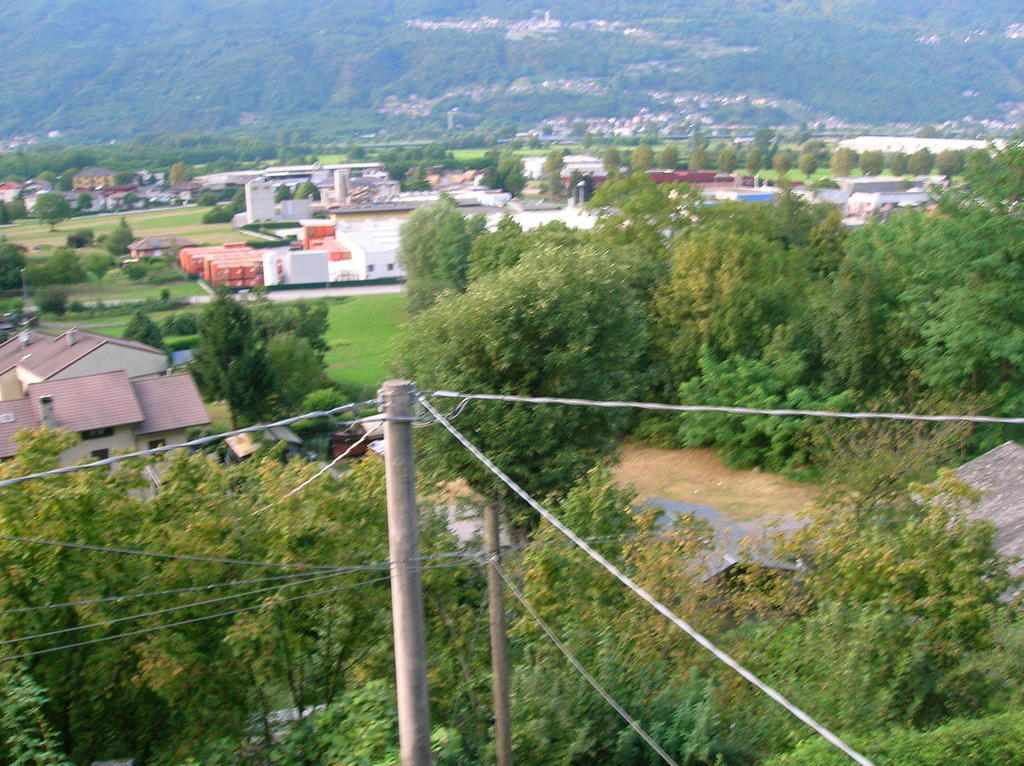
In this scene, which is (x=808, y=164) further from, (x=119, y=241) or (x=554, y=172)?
(x=119, y=241)

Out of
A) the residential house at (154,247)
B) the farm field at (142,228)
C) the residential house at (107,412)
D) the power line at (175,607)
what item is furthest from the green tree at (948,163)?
the power line at (175,607)

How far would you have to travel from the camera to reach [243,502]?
24.7 feet

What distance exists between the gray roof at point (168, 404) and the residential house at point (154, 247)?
3142 cm

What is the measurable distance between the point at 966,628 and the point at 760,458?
37.4ft

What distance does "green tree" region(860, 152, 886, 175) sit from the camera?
6962 centimetres

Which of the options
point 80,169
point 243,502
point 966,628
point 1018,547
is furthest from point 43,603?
point 80,169

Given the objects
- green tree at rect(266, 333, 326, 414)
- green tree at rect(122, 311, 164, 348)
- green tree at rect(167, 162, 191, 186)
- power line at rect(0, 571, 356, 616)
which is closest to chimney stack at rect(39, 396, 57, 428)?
green tree at rect(266, 333, 326, 414)

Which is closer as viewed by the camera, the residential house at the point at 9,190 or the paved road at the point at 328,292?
the paved road at the point at 328,292

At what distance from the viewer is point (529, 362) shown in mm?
13203

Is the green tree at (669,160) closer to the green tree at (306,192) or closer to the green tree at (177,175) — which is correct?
the green tree at (306,192)

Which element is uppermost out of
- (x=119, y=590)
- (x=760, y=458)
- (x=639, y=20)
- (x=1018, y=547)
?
(x=639, y=20)

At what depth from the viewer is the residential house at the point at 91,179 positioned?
75.6 m

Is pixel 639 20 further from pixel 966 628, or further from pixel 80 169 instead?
pixel 966 628

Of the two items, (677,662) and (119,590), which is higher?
(119,590)
